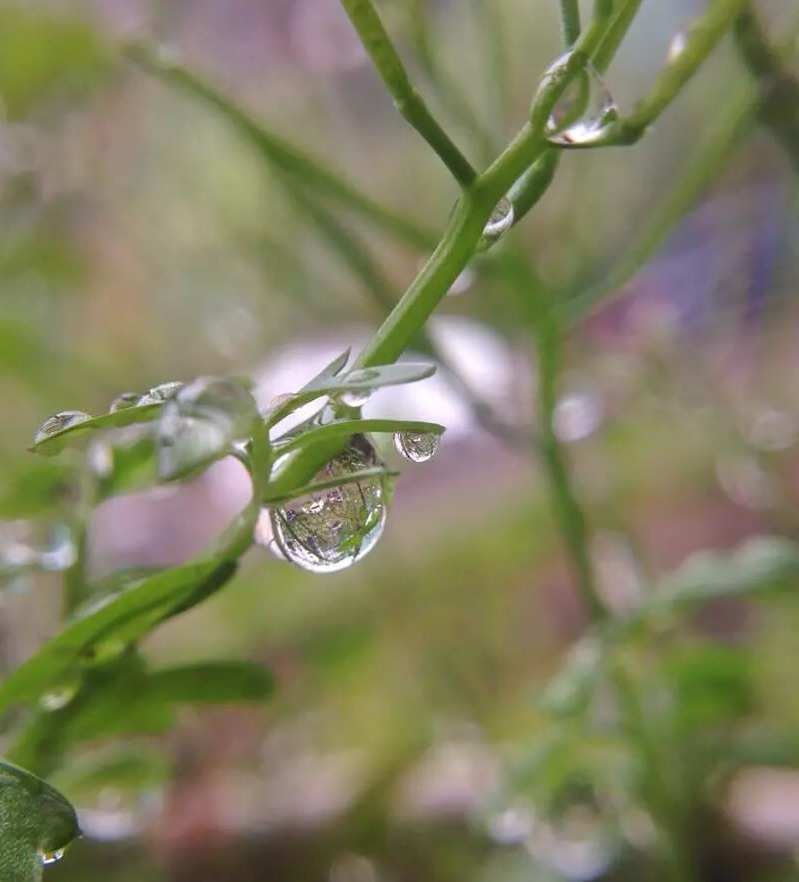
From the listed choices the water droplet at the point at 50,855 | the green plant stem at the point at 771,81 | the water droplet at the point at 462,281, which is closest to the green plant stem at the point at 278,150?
the water droplet at the point at 462,281

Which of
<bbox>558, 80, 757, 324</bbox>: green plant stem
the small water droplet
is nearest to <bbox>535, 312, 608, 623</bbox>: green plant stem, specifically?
<bbox>558, 80, 757, 324</bbox>: green plant stem

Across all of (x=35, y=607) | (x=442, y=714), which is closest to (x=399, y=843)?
(x=442, y=714)

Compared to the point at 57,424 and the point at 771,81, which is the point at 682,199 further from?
the point at 57,424

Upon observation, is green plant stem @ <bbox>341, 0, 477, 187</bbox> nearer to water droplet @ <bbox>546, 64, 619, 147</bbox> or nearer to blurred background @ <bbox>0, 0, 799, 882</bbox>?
water droplet @ <bbox>546, 64, 619, 147</bbox>

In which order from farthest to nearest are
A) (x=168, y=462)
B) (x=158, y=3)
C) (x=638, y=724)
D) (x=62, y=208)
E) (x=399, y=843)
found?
(x=62, y=208) → (x=158, y=3) → (x=399, y=843) → (x=638, y=724) → (x=168, y=462)

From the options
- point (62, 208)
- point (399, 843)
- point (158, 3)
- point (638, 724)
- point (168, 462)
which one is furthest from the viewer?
point (62, 208)

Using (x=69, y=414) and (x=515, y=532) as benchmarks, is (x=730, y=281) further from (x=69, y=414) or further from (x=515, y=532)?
(x=69, y=414)

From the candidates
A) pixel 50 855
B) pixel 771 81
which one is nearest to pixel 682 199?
pixel 771 81
